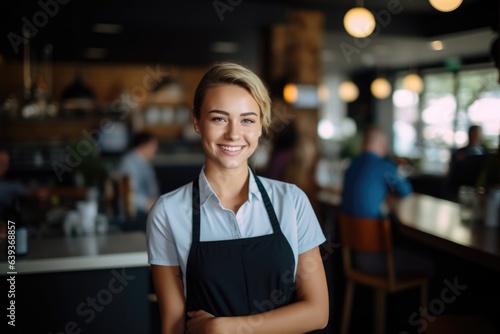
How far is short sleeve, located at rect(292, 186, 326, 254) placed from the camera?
155cm

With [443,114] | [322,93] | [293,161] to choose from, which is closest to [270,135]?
[293,161]

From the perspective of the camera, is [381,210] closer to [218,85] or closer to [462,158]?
[462,158]

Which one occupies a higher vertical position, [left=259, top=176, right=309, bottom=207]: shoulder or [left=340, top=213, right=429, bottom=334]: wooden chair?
[left=259, top=176, right=309, bottom=207]: shoulder

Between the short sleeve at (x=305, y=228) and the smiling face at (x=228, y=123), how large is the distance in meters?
0.24

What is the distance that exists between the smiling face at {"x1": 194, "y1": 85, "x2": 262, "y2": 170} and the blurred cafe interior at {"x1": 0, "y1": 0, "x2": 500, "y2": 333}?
0.35 m

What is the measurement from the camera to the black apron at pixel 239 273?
4.81 ft

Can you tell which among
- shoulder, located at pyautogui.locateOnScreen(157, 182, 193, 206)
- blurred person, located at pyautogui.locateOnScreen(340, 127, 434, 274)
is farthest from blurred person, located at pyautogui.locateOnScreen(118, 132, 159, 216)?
shoulder, located at pyautogui.locateOnScreen(157, 182, 193, 206)

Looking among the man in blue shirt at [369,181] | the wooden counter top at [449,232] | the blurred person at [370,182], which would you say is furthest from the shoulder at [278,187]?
the man in blue shirt at [369,181]

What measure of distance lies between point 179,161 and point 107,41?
2503 mm

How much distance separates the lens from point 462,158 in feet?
18.5

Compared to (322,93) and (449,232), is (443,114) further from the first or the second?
(449,232)

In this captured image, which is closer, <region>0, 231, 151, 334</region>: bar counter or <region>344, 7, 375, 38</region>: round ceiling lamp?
<region>0, 231, 151, 334</region>: bar counter

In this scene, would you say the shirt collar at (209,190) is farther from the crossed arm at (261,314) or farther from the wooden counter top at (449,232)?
the wooden counter top at (449,232)

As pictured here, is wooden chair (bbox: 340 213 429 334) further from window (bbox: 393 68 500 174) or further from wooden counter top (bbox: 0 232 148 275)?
window (bbox: 393 68 500 174)
